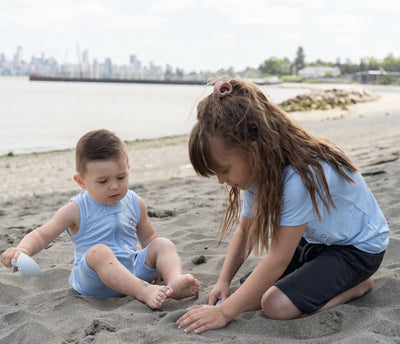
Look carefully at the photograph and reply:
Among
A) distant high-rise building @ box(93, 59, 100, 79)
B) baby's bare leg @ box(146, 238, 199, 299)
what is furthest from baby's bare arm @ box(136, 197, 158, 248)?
distant high-rise building @ box(93, 59, 100, 79)

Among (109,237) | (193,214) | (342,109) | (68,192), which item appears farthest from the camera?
(342,109)

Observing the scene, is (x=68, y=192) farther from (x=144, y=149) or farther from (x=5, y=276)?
(x=144, y=149)

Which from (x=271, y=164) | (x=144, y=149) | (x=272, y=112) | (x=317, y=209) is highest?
(x=272, y=112)

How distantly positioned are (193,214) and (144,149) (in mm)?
7717

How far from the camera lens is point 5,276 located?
3.03 meters

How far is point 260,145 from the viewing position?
81.1 inches

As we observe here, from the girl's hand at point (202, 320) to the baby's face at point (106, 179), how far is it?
2.75 ft

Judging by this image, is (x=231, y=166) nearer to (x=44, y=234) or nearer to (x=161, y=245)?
(x=161, y=245)

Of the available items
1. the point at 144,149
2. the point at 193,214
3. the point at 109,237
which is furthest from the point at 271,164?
the point at 144,149

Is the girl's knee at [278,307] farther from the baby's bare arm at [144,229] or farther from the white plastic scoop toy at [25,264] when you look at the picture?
the white plastic scoop toy at [25,264]

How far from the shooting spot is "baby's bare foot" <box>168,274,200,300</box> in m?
2.52

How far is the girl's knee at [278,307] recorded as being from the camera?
220 cm

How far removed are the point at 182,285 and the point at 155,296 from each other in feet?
0.52

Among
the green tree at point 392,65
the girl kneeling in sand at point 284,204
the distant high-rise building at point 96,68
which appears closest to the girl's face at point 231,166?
the girl kneeling in sand at point 284,204
